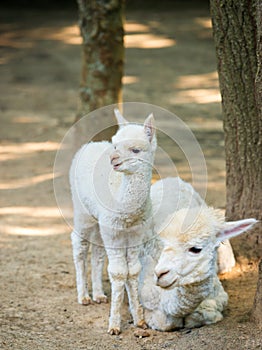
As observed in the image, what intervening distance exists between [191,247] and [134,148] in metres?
0.66

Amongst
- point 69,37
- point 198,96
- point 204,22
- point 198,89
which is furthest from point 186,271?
point 204,22

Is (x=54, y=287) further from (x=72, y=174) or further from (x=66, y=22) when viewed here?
(x=66, y=22)

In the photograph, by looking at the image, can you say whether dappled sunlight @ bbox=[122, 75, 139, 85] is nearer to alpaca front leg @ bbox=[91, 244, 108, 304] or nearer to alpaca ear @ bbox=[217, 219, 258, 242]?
alpaca front leg @ bbox=[91, 244, 108, 304]

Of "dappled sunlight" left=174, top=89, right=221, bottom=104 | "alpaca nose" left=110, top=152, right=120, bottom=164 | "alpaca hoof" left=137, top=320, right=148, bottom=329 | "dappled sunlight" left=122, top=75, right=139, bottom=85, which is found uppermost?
"alpaca nose" left=110, top=152, right=120, bottom=164

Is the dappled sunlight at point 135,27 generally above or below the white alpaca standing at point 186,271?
below

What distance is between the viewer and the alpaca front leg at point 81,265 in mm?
5352

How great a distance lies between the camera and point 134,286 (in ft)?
16.3

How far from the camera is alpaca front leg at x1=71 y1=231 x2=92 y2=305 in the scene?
535cm

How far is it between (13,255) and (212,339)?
220 centimetres

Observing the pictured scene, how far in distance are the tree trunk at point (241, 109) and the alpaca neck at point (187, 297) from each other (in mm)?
1175

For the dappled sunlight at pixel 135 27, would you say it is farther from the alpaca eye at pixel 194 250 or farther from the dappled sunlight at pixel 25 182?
the alpaca eye at pixel 194 250

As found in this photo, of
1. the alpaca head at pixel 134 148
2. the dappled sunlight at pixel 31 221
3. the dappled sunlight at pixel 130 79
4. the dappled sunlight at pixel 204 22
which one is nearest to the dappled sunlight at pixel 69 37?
the dappled sunlight at pixel 204 22

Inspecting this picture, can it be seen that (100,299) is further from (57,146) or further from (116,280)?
(57,146)

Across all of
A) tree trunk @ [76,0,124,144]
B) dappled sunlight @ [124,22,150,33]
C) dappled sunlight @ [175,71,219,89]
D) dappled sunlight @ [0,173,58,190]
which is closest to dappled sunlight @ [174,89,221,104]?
dappled sunlight @ [175,71,219,89]
